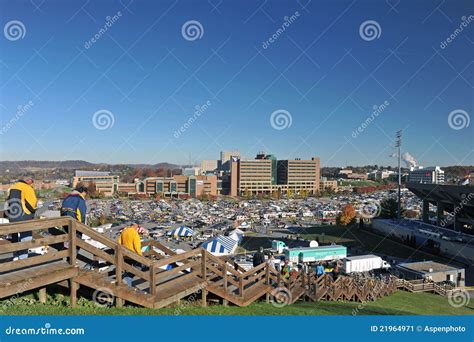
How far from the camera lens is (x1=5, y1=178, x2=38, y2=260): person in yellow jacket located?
4.70 metres

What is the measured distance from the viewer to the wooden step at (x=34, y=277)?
3693mm

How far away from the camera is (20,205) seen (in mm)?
4746

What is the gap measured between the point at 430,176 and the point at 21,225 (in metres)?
57.2

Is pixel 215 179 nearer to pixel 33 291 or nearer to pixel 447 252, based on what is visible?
pixel 447 252

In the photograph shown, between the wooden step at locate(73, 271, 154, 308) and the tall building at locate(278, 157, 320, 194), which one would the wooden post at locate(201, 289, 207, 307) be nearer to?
the wooden step at locate(73, 271, 154, 308)

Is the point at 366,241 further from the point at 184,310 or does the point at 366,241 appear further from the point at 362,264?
the point at 184,310

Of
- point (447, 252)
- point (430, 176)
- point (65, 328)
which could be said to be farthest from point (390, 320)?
point (430, 176)

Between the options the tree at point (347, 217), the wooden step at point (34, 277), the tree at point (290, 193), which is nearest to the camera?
the wooden step at point (34, 277)

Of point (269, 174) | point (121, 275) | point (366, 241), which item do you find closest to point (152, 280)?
point (121, 275)

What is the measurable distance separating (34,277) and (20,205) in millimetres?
1315

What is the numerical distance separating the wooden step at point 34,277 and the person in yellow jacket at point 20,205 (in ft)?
2.17

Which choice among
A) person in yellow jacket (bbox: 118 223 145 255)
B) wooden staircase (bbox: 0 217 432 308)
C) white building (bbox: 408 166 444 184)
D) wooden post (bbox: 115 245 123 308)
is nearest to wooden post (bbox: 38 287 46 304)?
wooden staircase (bbox: 0 217 432 308)

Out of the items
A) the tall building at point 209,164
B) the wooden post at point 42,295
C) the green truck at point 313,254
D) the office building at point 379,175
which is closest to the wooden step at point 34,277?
the wooden post at point 42,295

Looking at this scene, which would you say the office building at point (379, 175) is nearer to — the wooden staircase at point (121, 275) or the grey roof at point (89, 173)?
the grey roof at point (89, 173)
